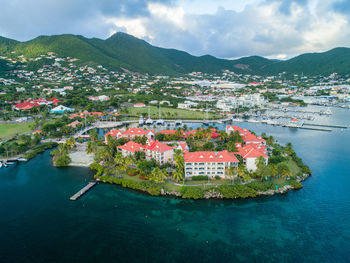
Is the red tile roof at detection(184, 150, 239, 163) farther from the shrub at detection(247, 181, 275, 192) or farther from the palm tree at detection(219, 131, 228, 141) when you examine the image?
the palm tree at detection(219, 131, 228, 141)

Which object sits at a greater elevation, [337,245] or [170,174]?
[170,174]

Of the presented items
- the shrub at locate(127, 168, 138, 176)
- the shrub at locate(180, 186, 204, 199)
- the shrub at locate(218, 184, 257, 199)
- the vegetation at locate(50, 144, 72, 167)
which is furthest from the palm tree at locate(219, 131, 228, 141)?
the vegetation at locate(50, 144, 72, 167)

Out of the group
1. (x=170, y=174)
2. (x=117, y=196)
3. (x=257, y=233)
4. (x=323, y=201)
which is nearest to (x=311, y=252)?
(x=257, y=233)

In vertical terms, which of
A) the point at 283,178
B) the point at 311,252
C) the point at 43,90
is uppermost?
the point at 43,90

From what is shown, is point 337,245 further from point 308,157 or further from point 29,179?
point 29,179

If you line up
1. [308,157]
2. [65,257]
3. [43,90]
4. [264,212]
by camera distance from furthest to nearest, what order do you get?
[43,90] < [308,157] < [264,212] < [65,257]

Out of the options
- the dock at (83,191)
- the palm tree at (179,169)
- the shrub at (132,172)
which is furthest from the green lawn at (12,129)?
the palm tree at (179,169)

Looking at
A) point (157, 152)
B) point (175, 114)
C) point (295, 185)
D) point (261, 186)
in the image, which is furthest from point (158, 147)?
point (175, 114)
